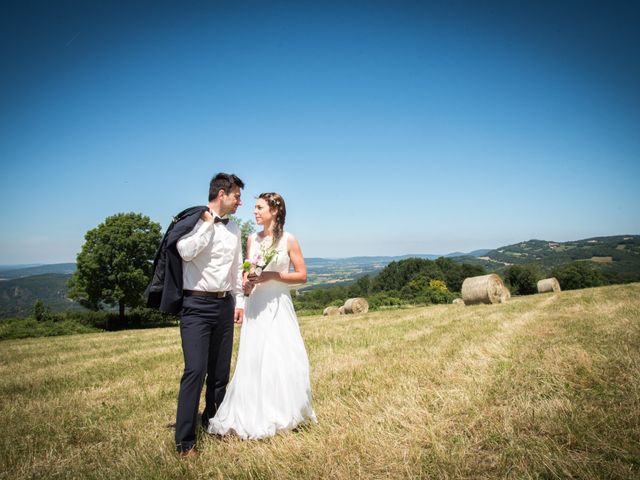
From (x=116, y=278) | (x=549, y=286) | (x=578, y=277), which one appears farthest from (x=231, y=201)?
(x=578, y=277)

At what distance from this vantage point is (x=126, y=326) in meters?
35.2

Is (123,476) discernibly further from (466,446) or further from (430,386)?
(430,386)

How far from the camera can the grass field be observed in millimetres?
2822

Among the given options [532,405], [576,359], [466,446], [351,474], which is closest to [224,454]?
[351,474]

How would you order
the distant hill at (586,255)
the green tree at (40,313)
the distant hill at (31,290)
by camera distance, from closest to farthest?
1. the green tree at (40,313)
2. the distant hill at (586,255)
3. the distant hill at (31,290)

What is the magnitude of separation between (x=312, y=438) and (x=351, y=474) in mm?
792

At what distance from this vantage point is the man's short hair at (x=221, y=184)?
13.4 feet

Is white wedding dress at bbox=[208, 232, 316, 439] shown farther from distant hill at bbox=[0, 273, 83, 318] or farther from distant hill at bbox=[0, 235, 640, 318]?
distant hill at bbox=[0, 273, 83, 318]

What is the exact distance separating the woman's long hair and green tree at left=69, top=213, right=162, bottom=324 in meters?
34.1

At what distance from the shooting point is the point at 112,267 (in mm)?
34156

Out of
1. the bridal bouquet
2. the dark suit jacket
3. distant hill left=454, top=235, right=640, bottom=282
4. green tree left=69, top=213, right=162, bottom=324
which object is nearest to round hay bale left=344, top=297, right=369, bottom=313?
green tree left=69, top=213, right=162, bottom=324

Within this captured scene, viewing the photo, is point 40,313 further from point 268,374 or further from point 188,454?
point 268,374

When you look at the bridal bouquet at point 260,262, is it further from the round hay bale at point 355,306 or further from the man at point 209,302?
the round hay bale at point 355,306

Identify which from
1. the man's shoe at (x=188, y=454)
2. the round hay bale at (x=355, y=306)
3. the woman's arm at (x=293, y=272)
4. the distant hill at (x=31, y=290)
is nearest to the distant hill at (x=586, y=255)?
the round hay bale at (x=355, y=306)
